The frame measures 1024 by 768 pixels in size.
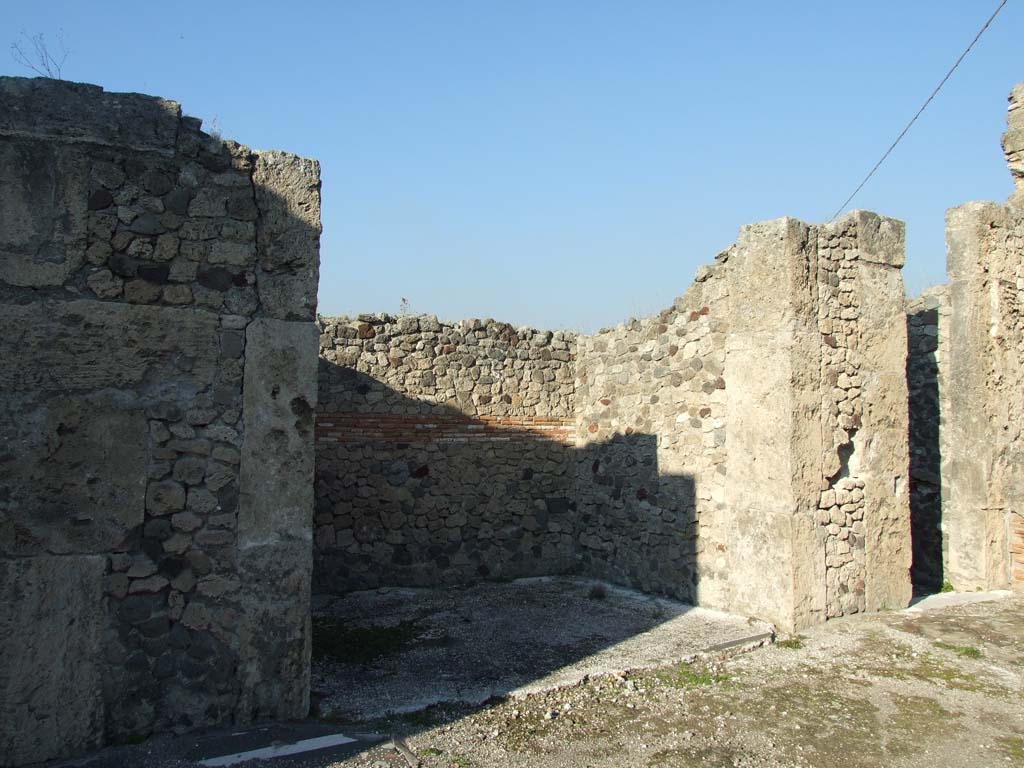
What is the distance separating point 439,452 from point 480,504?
0.74 metres

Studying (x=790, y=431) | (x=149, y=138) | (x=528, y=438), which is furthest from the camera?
(x=528, y=438)

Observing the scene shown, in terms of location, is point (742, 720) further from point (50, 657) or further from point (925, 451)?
point (925, 451)

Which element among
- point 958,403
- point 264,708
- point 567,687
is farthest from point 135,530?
point 958,403

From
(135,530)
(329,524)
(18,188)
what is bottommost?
(329,524)

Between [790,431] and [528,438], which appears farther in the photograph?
[528,438]

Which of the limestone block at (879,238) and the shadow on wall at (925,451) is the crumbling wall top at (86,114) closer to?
the limestone block at (879,238)

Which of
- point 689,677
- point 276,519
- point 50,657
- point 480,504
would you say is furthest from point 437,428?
point 50,657

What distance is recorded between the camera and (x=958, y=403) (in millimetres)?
7426

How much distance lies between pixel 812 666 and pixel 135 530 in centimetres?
427

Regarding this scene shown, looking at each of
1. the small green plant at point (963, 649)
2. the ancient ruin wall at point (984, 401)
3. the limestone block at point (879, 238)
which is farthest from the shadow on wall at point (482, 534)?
the ancient ruin wall at point (984, 401)

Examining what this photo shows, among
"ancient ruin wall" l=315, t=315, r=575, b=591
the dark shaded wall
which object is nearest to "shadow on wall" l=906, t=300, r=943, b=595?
the dark shaded wall

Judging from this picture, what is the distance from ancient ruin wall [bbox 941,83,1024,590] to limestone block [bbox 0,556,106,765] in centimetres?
736

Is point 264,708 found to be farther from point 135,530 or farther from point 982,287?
point 982,287

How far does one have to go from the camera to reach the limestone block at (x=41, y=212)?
138 inches
